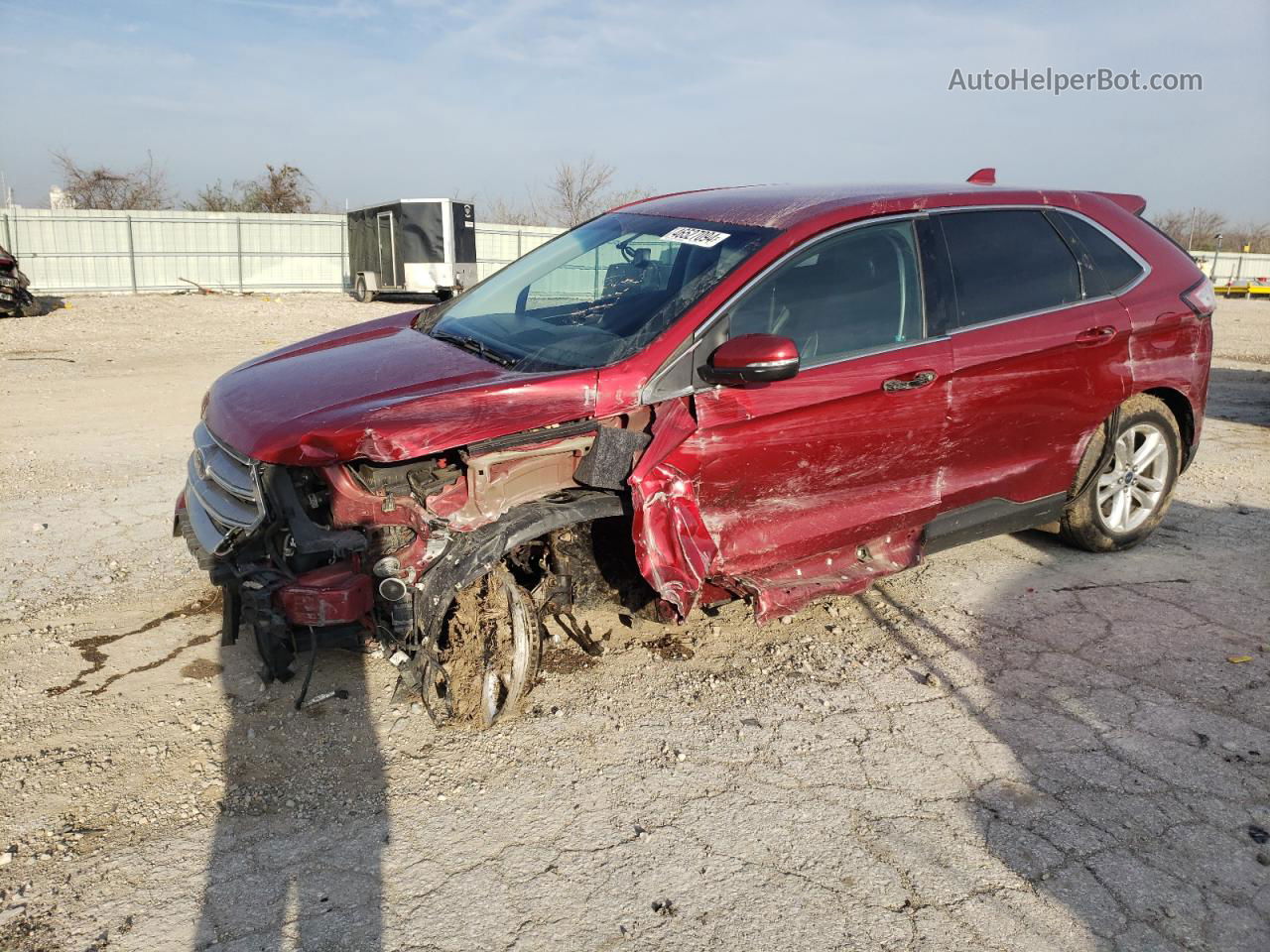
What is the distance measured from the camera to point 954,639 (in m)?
4.21

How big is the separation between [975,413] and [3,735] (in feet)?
13.0

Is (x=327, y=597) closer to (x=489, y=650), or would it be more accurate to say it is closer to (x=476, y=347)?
(x=489, y=650)

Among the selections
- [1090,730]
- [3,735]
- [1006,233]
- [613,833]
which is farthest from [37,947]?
[1006,233]

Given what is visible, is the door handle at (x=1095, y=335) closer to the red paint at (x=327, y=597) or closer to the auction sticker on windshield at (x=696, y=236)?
the auction sticker on windshield at (x=696, y=236)

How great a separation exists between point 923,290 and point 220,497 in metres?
2.96

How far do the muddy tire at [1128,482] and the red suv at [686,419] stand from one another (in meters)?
0.05

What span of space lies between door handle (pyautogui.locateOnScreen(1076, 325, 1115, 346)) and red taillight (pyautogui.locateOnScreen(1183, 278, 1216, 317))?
66 centimetres

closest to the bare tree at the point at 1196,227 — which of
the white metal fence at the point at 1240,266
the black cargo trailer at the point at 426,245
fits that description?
the white metal fence at the point at 1240,266

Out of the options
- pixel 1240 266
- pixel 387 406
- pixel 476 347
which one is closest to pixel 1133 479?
pixel 476 347

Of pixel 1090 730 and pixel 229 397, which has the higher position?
pixel 229 397

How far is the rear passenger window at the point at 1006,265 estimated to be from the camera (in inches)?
163

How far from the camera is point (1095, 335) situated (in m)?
4.44

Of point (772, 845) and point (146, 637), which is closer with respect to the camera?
point (772, 845)

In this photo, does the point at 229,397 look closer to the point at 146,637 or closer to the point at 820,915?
the point at 146,637
